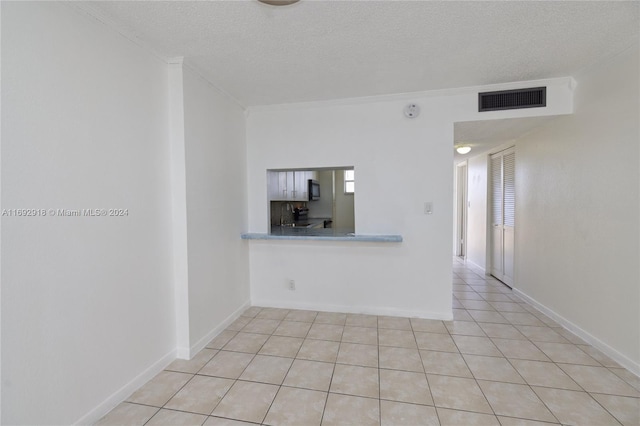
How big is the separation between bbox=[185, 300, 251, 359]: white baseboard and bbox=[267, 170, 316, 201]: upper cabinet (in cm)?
142

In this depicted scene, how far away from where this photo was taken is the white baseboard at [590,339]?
1985mm

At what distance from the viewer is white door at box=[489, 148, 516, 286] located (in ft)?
12.8

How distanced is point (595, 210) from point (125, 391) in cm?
392

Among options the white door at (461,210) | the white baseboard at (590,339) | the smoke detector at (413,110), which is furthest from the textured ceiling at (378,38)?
the white door at (461,210)

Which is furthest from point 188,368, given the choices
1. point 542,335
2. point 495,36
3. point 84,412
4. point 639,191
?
point 639,191

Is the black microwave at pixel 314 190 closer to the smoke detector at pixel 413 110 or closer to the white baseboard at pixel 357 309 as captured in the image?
the white baseboard at pixel 357 309

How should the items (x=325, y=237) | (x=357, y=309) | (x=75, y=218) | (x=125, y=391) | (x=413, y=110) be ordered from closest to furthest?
(x=75, y=218)
(x=125, y=391)
(x=413, y=110)
(x=325, y=237)
(x=357, y=309)

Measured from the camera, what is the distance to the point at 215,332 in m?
2.63

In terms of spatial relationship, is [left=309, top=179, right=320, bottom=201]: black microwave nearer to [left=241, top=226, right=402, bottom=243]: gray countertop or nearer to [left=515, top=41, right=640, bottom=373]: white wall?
[left=241, top=226, right=402, bottom=243]: gray countertop

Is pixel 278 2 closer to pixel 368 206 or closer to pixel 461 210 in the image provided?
pixel 368 206

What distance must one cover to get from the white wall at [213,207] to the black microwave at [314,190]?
2677 mm

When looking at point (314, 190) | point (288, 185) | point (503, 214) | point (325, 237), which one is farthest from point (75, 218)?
point (503, 214)

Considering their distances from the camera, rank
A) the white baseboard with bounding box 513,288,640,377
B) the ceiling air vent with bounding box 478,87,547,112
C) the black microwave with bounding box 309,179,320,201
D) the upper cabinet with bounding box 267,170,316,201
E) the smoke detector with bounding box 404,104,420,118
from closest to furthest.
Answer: the white baseboard with bounding box 513,288,640,377, the ceiling air vent with bounding box 478,87,547,112, the smoke detector with bounding box 404,104,420,118, the upper cabinet with bounding box 267,170,316,201, the black microwave with bounding box 309,179,320,201

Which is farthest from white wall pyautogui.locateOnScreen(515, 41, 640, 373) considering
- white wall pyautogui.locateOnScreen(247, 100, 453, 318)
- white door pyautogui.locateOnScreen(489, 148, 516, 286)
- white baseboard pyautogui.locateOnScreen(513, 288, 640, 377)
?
white wall pyautogui.locateOnScreen(247, 100, 453, 318)
